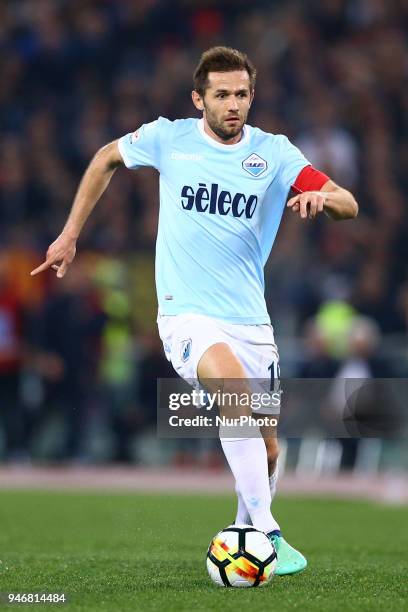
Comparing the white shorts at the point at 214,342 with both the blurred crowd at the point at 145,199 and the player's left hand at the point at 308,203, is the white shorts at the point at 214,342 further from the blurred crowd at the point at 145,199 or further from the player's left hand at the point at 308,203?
the blurred crowd at the point at 145,199

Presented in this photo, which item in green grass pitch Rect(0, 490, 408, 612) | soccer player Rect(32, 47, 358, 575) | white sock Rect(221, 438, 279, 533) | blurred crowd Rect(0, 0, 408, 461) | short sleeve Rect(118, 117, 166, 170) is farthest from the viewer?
blurred crowd Rect(0, 0, 408, 461)

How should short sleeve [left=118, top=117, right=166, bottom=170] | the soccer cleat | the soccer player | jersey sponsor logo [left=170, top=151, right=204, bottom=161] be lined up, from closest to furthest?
the soccer cleat
the soccer player
jersey sponsor logo [left=170, top=151, right=204, bottom=161]
short sleeve [left=118, top=117, right=166, bottom=170]

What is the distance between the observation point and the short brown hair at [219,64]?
7.02 meters

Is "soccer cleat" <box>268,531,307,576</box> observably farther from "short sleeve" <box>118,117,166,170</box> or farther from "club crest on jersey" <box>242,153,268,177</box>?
"short sleeve" <box>118,117,166,170</box>

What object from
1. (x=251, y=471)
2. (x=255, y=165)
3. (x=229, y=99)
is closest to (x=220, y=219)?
(x=255, y=165)

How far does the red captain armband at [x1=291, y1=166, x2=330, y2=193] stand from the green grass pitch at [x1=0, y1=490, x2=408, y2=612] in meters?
1.87

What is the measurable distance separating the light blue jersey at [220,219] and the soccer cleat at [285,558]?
1111 mm

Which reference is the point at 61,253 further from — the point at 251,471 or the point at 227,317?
the point at 251,471

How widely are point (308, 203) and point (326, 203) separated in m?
0.21

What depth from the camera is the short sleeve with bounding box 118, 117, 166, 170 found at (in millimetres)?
7281

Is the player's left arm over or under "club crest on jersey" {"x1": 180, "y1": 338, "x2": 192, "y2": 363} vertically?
over

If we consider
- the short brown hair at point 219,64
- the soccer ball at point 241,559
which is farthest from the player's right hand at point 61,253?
the soccer ball at point 241,559

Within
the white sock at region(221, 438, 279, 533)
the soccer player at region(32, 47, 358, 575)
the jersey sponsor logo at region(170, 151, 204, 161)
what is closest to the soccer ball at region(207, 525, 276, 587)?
the white sock at region(221, 438, 279, 533)

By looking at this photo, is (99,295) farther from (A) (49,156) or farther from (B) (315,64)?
(B) (315,64)
